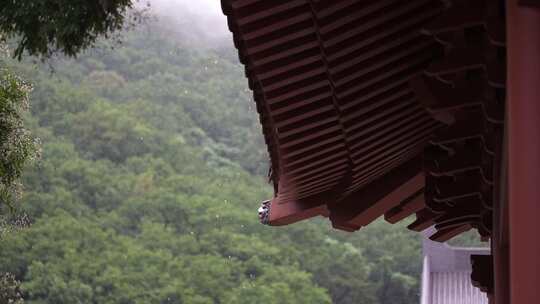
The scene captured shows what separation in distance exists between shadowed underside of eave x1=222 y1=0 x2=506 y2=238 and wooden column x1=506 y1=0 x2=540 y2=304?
358mm

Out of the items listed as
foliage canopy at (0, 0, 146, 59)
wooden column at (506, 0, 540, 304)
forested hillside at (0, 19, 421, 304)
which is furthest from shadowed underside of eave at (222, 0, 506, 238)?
forested hillside at (0, 19, 421, 304)

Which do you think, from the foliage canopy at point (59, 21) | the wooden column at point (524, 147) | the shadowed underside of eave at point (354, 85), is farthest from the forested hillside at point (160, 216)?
the wooden column at point (524, 147)

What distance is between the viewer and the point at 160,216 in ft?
98.4

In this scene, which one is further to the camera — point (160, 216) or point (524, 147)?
point (160, 216)

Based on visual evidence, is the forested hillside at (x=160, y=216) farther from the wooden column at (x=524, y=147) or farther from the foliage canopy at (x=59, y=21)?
the wooden column at (x=524, y=147)

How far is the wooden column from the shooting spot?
1.54 meters

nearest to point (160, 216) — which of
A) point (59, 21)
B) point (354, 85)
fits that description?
point (59, 21)

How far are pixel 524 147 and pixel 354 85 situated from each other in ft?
3.27

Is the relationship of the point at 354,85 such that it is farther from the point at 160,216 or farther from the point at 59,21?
the point at 160,216

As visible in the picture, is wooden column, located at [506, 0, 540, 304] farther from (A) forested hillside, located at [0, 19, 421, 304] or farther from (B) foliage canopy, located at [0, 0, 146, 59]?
(A) forested hillside, located at [0, 19, 421, 304]

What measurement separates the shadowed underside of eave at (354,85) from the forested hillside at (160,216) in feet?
74.6

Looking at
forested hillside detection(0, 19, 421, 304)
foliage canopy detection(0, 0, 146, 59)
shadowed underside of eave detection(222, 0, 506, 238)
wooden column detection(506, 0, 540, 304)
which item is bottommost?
wooden column detection(506, 0, 540, 304)

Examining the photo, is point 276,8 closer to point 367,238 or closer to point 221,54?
point 367,238

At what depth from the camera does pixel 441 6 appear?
2.27m
